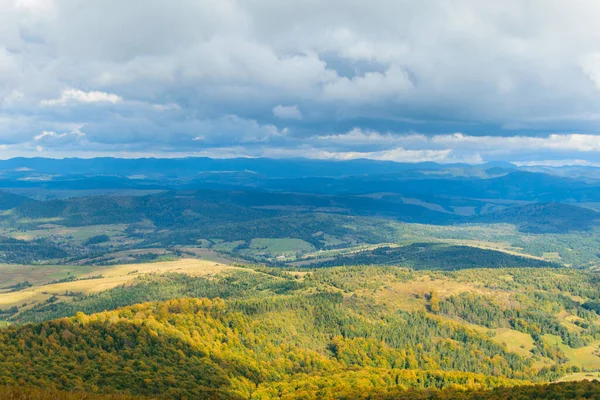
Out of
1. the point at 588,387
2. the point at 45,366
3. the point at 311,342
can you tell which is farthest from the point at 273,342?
the point at 588,387

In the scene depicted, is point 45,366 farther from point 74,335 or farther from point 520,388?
point 520,388

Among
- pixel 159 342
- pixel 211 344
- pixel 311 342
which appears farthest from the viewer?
pixel 311 342

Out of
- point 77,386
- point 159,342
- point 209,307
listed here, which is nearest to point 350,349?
point 209,307

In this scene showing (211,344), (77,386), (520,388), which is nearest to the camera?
(77,386)

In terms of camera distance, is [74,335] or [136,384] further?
[74,335]

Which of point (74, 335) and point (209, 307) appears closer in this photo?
point (74, 335)

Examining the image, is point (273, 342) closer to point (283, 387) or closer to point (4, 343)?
point (283, 387)

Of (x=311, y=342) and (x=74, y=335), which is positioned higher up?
(x=74, y=335)

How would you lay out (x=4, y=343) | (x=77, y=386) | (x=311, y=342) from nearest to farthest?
(x=77, y=386)
(x=4, y=343)
(x=311, y=342)

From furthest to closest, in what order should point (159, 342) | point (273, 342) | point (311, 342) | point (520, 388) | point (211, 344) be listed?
point (311, 342) < point (273, 342) < point (211, 344) < point (159, 342) < point (520, 388)
